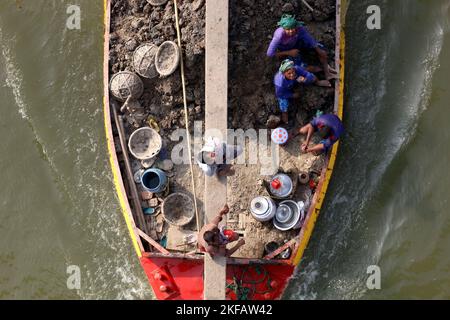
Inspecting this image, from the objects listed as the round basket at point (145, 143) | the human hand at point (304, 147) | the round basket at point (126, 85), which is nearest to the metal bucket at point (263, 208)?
the human hand at point (304, 147)

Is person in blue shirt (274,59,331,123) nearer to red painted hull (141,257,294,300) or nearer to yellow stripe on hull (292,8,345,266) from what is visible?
yellow stripe on hull (292,8,345,266)

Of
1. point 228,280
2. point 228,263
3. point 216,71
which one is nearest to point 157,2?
point 216,71

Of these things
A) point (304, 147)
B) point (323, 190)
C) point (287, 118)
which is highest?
point (287, 118)

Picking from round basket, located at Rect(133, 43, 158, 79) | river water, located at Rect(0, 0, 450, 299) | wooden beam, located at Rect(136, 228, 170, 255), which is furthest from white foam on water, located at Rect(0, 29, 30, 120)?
wooden beam, located at Rect(136, 228, 170, 255)

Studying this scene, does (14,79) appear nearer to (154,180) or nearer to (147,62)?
(147,62)

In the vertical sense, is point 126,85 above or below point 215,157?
above

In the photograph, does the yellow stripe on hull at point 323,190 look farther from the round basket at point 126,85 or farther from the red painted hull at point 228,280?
the round basket at point 126,85
